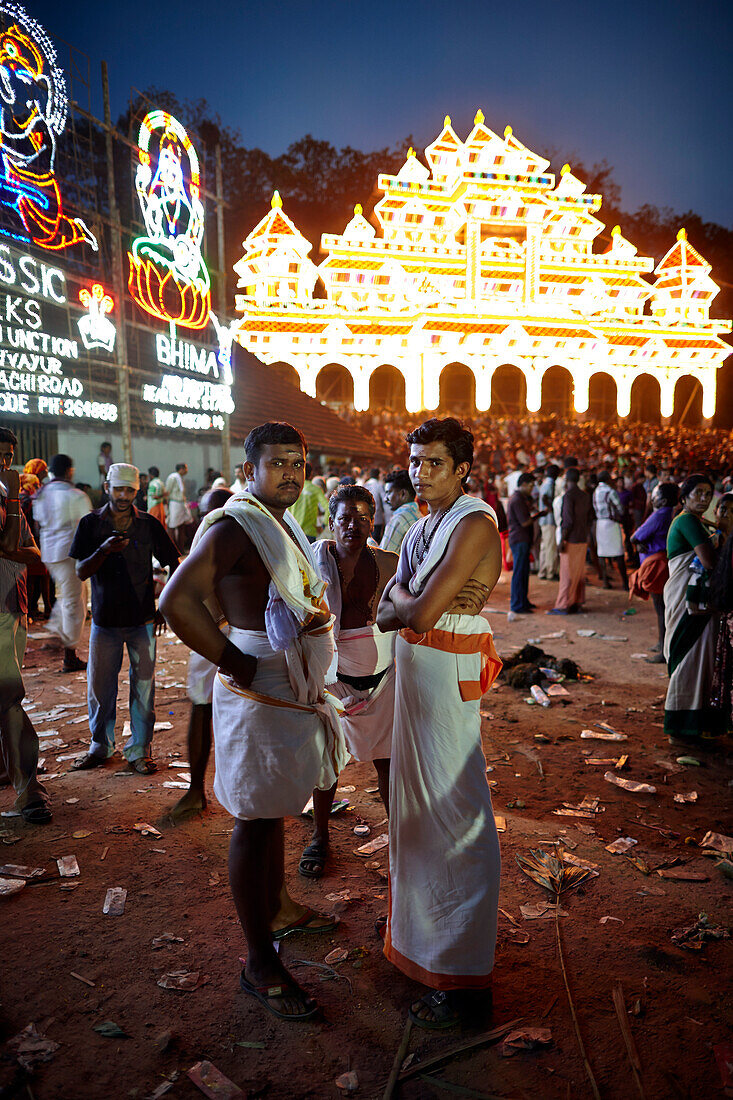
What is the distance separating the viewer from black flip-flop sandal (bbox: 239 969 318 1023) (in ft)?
8.60

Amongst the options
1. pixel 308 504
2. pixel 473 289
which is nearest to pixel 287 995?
pixel 308 504

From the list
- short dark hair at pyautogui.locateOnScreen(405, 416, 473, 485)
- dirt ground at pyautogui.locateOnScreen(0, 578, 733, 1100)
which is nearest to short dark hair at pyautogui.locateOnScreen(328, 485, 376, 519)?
short dark hair at pyautogui.locateOnScreen(405, 416, 473, 485)

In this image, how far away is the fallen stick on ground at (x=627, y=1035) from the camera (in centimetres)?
236

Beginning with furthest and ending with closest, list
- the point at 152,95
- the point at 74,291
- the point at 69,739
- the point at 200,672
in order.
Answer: the point at 152,95 → the point at 74,291 → the point at 69,739 → the point at 200,672

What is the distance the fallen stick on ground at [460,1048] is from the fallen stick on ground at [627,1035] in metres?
0.38

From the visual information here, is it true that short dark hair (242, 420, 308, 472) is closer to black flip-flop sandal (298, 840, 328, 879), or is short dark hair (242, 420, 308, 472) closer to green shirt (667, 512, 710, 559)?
black flip-flop sandal (298, 840, 328, 879)

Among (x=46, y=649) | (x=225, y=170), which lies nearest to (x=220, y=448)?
(x=46, y=649)

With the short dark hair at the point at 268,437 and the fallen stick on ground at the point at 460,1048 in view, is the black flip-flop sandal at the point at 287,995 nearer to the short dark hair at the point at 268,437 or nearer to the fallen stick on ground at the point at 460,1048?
the fallen stick on ground at the point at 460,1048

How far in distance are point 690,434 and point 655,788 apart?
27.7 metres

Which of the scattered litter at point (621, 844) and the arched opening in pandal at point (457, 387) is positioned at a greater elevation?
the arched opening in pandal at point (457, 387)

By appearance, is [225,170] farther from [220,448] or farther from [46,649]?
[46,649]

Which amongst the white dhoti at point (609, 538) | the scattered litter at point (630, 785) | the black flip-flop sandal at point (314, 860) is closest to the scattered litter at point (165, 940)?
the black flip-flop sandal at point (314, 860)

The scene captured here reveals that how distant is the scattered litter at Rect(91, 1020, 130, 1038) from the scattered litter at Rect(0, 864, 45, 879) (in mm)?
1287

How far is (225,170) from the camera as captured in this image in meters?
40.7
